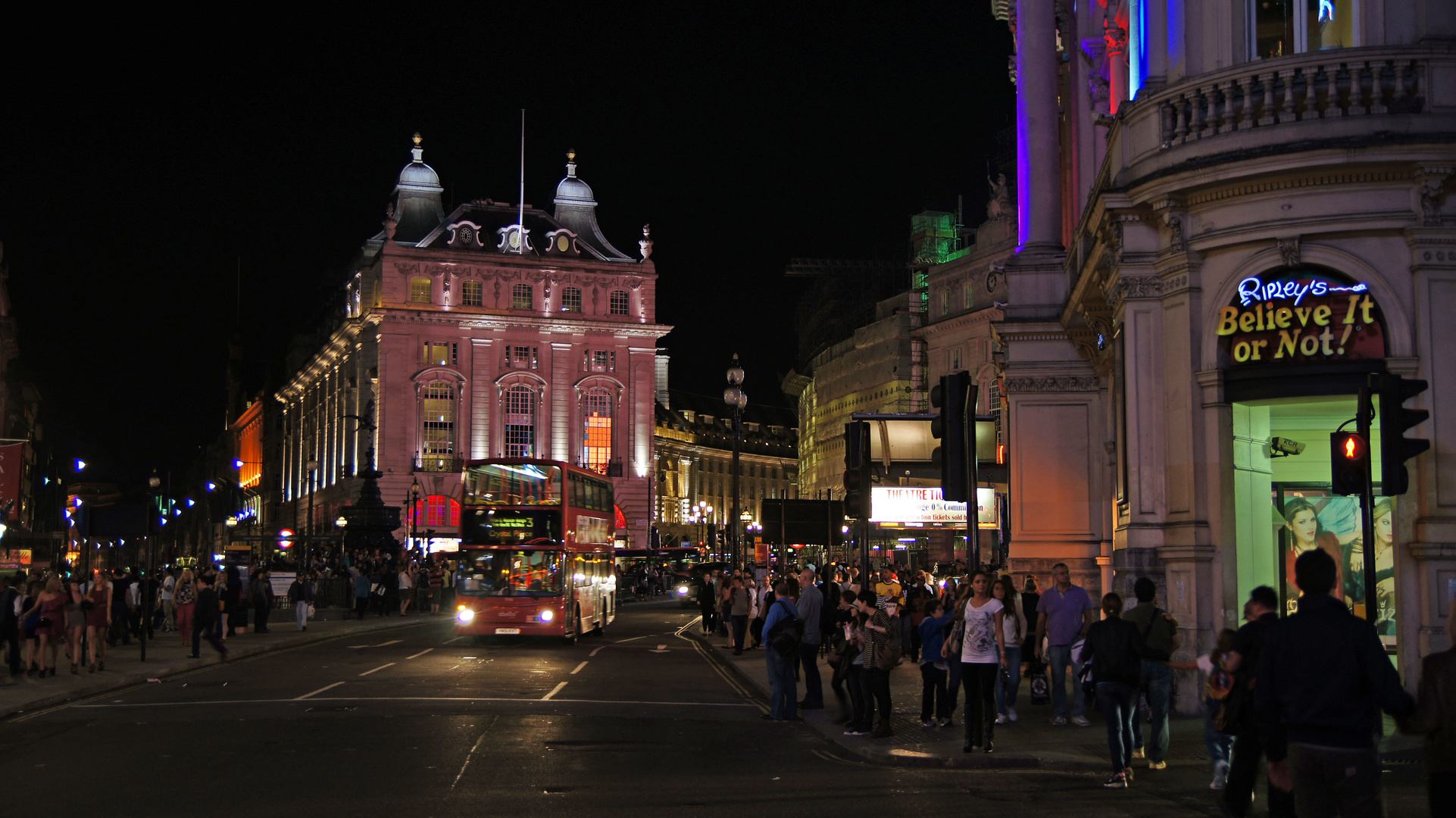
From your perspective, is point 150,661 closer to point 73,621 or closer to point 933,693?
point 73,621

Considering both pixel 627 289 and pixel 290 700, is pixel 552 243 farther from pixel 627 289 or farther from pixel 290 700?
pixel 290 700

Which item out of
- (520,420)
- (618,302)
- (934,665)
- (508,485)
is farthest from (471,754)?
(618,302)

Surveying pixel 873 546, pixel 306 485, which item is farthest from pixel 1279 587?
pixel 306 485

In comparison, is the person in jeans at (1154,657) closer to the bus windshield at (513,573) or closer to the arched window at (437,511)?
the bus windshield at (513,573)

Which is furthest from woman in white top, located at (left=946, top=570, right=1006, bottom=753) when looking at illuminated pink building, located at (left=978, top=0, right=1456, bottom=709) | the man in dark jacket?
the man in dark jacket

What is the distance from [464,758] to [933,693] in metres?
5.45

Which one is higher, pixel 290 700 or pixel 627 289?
pixel 627 289

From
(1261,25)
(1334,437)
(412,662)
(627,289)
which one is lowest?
(412,662)

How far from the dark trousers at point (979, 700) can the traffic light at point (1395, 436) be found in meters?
4.12

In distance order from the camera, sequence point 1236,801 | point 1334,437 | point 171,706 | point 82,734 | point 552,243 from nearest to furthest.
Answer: point 1236,801
point 1334,437
point 82,734
point 171,706
point 552,243

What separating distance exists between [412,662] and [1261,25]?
1785 centimetres

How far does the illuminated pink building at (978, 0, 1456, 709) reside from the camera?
15367 mm

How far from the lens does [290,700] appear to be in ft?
63.1

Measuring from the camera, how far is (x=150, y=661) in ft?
89.3
